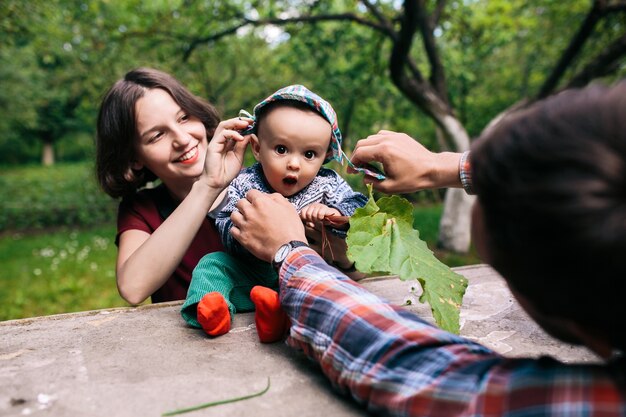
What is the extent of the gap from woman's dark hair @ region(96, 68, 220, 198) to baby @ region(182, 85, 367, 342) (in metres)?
0.48

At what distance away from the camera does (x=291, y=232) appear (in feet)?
5.19

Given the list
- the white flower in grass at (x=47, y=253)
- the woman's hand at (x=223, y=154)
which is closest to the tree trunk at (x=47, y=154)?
the white flower in grass at (x=47, y=253)

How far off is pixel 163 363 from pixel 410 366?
0.73 metres

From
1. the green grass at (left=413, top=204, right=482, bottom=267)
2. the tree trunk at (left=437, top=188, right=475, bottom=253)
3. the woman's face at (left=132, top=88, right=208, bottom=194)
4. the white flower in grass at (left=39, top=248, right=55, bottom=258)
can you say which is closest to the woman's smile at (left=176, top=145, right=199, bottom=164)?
the woman's face at (left=132, top=88, right=208, bottom=194)

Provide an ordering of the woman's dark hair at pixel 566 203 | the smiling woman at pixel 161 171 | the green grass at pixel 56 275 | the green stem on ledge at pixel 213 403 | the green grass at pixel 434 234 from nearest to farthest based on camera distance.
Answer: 1. the woman's dark hair at pixel 566 203
2. the green stem on ledge at pixel 213 403
3. the smiling woman at pixel 161 171
4. the green grass at pixel 56 275
5. the green grass at pixel 434 234

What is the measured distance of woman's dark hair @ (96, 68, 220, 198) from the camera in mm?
2248

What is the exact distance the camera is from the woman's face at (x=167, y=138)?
7.28 ft

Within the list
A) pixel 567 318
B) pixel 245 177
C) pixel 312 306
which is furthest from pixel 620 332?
pixel 245 177

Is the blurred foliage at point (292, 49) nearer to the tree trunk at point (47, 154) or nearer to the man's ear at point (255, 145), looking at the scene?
the man's ear at point (255, 145)

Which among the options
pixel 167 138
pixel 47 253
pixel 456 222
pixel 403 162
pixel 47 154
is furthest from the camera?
pixel 47 154

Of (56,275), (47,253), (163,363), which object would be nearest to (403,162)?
(163,363)

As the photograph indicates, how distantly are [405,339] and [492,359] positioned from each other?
178 millimetres

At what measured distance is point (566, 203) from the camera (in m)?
0.76

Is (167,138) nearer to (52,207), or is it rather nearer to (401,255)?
(401,255)
